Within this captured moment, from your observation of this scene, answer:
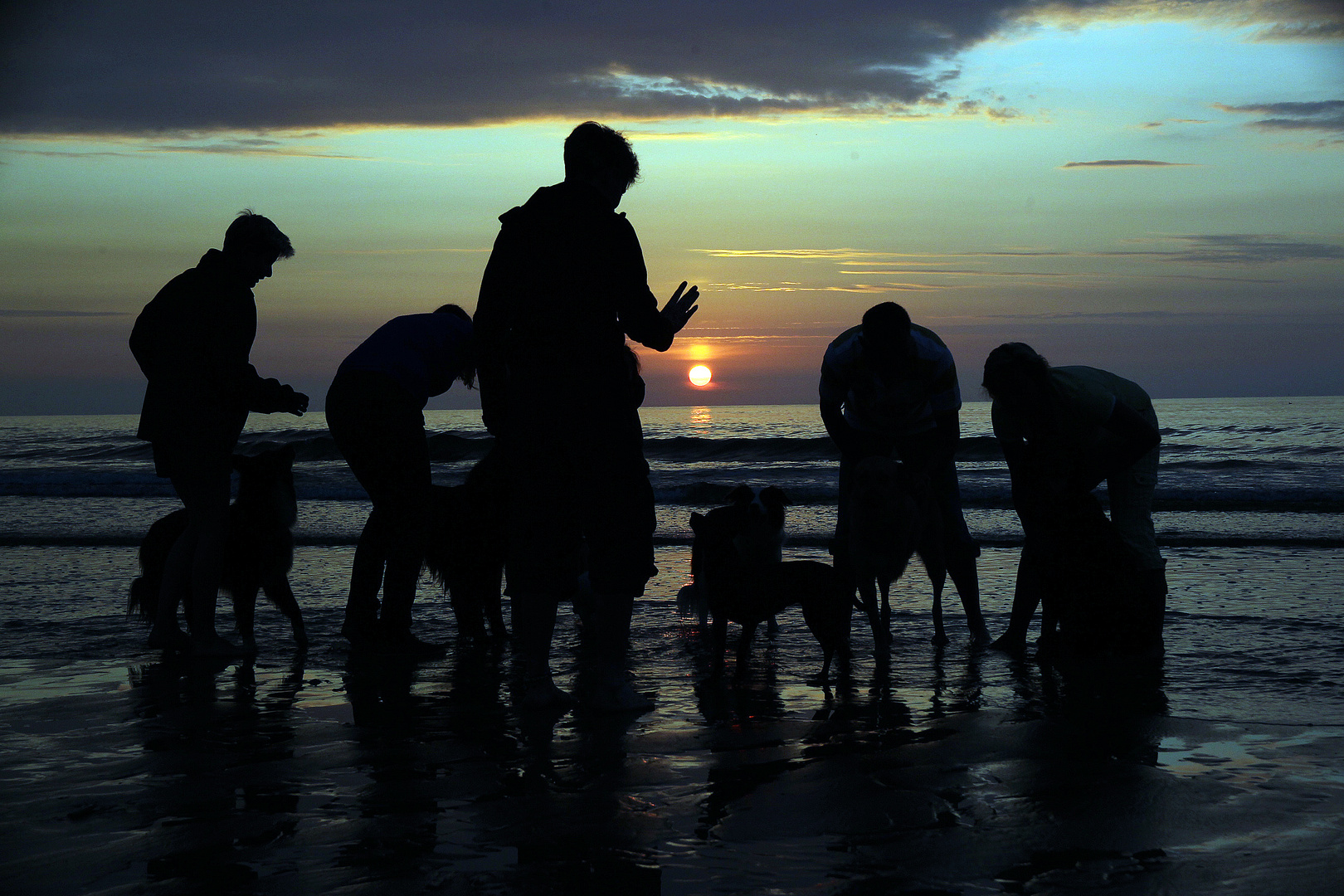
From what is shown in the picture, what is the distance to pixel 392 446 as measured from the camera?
4664mm

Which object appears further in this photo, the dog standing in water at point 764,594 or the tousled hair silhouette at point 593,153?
the dog standing in water at point 764,594

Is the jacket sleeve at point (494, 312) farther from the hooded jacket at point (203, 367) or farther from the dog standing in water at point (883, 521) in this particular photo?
the dog standing in water at point (883, 521)

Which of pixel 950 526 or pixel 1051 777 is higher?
pixel 950 526

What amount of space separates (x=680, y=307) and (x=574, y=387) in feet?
1.64

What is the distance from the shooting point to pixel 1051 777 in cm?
267

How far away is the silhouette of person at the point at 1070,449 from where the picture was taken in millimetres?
4363

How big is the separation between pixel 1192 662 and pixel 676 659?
7.19 ft

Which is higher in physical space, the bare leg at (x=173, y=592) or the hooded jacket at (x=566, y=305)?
the hooded jacket at (x=566, y=305)

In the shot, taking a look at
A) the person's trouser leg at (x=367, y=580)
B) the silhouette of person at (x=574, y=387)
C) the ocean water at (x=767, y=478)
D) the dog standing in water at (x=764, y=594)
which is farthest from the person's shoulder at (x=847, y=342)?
the ocean water at (x=767, y=478)

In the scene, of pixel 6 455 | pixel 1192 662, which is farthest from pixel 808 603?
pixel 6 455

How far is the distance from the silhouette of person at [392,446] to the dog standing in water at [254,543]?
1.39 ft

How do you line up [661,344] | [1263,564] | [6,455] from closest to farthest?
[661,344], [1263,564], [6,455]

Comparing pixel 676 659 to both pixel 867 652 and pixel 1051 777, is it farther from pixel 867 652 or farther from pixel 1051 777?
pixel 1051 777

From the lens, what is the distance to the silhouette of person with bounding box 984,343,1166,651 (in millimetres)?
4363
